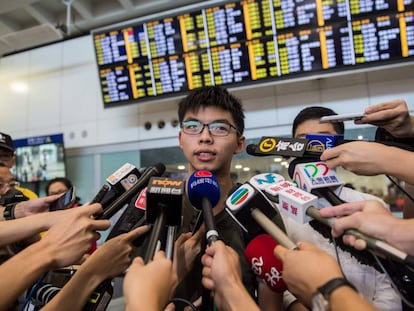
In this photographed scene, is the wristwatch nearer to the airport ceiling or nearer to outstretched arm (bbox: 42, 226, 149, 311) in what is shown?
outstretched arm (bbox: 42, 226, 149, 311)

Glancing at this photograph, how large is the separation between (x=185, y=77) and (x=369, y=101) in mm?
1549

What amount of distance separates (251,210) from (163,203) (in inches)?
8.2

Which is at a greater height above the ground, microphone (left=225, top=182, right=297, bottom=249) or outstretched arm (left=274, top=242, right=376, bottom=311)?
microphone (left=225, top=182, right=297, bottom=249)

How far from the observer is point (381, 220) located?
0.61m

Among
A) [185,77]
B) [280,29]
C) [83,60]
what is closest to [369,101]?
[280,29]

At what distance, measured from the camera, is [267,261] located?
731 millimetres

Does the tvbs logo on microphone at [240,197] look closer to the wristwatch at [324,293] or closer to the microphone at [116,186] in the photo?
the wristwatch at [324,293]

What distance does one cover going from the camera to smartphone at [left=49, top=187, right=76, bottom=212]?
972 mm

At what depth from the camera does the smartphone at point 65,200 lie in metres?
0.97

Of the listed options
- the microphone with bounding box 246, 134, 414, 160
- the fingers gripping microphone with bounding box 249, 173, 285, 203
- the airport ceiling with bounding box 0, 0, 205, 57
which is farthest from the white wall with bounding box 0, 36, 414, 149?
the fingers gripping microphone with bounding box 249, 173, 285, 203

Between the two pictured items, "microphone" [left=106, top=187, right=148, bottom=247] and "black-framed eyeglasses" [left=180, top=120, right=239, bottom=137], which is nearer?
"microphone" [left=106, top=187, right=148, bottom=247]

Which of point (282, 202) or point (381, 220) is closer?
point (381, 220)

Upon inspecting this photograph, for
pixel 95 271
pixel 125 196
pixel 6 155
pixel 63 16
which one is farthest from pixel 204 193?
pixel 63 16

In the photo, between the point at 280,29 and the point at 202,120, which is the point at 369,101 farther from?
the point at 202,120
